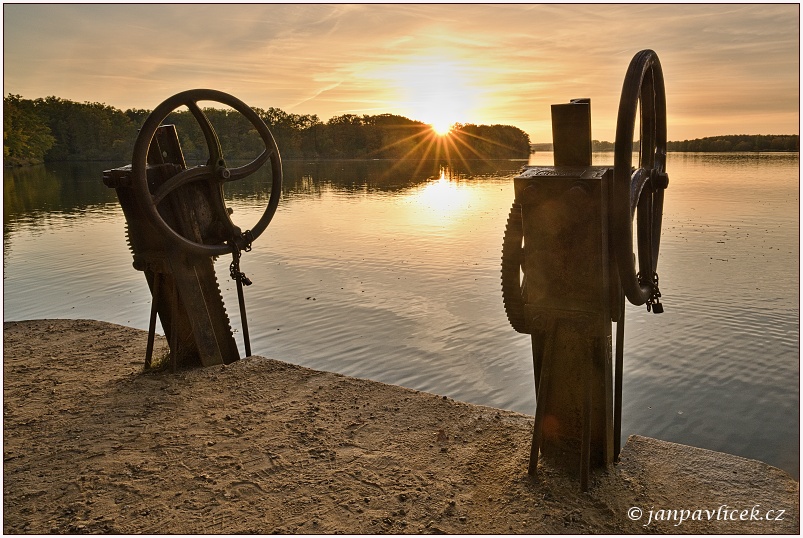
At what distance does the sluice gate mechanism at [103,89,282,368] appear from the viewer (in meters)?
5.21

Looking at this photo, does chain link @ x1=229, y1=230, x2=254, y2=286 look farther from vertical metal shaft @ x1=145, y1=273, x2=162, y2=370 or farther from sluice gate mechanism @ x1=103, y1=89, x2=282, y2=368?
vertical metal shaft @ x1=145, y1=273, x2=162, y2=370

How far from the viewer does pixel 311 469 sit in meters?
3.92

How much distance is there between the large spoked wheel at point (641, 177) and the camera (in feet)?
10.6

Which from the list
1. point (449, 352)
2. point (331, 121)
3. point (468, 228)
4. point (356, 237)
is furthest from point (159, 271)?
point (331, 121)

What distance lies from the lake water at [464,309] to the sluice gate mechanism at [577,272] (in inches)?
Answer: 89.8

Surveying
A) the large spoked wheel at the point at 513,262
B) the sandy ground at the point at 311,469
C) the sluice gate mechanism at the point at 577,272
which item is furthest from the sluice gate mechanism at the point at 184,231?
the sluice gate mechanism at the point at 577,272

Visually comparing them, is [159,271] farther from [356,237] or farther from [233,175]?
[356,237]

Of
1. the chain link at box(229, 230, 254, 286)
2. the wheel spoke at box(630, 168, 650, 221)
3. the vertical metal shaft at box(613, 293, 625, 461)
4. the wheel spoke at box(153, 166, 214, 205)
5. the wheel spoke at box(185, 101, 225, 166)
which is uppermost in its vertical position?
the wheel spoke at box(185, 101, 225, 166)

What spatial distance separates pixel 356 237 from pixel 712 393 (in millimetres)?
12579

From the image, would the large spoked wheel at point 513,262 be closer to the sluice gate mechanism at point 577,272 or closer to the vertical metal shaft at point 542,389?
the sluice gate mechanism at point 577,272

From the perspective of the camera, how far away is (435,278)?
12.1 meters

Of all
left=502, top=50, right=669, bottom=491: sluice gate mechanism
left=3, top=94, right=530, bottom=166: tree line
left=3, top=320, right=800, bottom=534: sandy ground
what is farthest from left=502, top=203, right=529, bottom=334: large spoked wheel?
left=3, top=94, right=530, bottom=166: tree line

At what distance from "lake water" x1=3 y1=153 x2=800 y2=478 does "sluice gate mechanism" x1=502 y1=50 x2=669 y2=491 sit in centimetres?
228

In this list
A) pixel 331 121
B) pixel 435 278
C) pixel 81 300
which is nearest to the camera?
pixel 81 300
